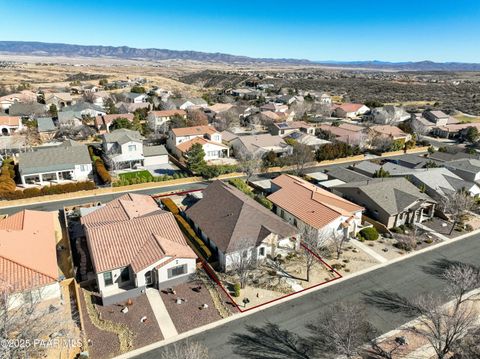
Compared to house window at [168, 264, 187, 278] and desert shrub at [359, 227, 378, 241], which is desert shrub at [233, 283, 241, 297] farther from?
desert shrub at [359, 227, 378, 241]

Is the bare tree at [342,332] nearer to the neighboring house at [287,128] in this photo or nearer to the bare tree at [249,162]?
the bare tree at [249,162]

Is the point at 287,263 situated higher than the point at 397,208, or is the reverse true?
the point at 397,208

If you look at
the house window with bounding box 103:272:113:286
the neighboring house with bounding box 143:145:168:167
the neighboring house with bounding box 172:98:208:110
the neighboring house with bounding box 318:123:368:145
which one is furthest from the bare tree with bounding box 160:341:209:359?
the neighboring house with bounding box 172:98:208:110

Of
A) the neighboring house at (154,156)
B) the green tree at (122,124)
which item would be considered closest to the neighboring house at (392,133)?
the neighboring house at (154,156)

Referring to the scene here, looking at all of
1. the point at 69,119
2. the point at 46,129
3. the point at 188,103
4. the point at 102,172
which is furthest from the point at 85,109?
the point at 102,172

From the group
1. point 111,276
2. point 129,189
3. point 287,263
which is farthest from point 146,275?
point 129,189

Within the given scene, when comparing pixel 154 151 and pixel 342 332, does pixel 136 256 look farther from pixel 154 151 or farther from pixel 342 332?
pixel 154 151

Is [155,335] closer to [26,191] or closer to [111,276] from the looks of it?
[111,276]
